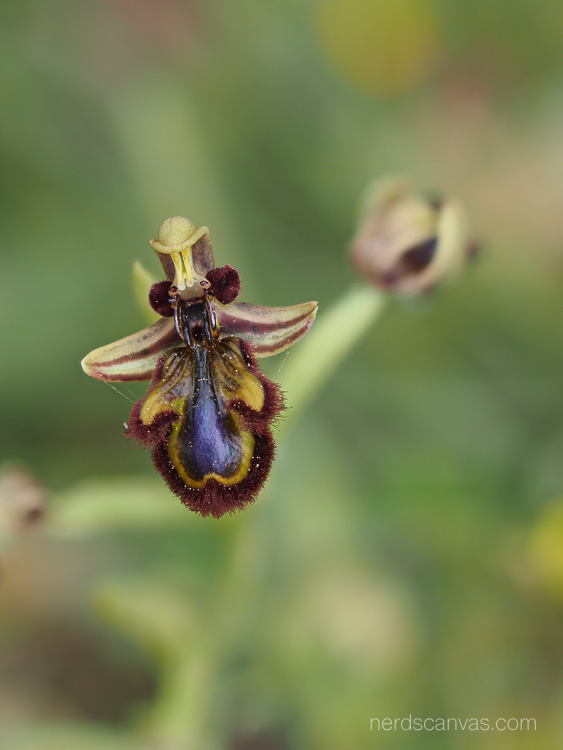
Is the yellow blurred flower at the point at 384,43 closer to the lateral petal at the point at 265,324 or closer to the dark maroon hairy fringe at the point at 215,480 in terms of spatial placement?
the lateral petal at the point at 265,324

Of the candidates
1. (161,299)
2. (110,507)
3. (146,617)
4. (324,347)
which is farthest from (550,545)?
(161,299)

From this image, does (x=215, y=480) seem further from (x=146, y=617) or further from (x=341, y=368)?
(x=341, y=368)

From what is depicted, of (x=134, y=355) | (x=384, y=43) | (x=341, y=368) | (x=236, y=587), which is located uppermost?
(x=384, y=43)

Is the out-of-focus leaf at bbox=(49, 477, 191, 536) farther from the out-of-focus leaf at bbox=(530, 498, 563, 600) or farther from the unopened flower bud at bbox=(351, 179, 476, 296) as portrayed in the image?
the out-of-focus leaf at bbox=(530, 498, 563, 600)

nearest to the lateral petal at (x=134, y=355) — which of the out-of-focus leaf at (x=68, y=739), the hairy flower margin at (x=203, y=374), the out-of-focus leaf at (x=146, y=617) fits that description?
the hairy flower margin at (x=203, y=374)

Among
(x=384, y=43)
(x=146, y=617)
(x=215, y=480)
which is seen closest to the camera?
(x=215, y=480)

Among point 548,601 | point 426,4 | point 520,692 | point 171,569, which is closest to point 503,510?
point 548,601

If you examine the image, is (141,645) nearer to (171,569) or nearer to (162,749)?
(162,749)
